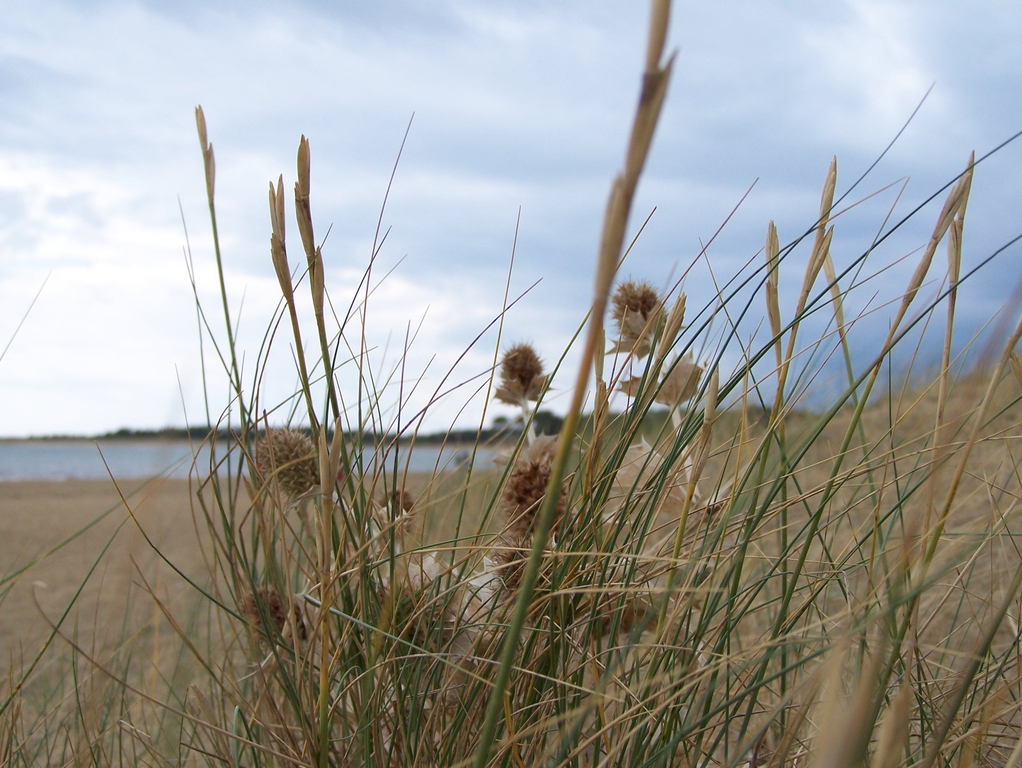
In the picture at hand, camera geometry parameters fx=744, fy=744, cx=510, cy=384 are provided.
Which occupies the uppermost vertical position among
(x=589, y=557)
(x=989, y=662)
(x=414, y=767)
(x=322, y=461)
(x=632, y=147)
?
(x=632, y=147)

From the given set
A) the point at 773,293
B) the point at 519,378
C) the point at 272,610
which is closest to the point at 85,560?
the point at 272,610

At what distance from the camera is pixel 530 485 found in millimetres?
1029

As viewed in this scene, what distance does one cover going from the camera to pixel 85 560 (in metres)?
1.54

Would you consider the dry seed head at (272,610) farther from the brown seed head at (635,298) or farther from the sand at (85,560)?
the brown seed head at (635,298)

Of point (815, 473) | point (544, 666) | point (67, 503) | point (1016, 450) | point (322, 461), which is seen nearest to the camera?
point (322, 461)

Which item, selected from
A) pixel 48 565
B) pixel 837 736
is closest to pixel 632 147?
pixel 837 736

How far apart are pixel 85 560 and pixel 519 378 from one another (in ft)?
3.21

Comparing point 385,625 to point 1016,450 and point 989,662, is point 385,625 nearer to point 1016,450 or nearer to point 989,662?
point 989,662

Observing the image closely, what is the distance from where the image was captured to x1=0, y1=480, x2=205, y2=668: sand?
55.7 inches

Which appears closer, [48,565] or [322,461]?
[322,461]

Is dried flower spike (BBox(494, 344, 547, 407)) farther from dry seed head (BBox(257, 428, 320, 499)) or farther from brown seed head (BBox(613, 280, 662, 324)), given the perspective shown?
dry seed head (BBox(257, 428, 320, 499))

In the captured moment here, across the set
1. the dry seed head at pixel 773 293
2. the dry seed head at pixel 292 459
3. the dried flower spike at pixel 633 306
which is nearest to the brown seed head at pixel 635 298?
the dried flower spike at pixel 633 306

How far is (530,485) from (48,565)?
6.34 metres

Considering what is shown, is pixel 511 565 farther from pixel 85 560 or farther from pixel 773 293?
pixel 85 560
